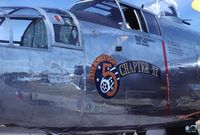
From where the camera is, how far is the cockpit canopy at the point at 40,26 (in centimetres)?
566

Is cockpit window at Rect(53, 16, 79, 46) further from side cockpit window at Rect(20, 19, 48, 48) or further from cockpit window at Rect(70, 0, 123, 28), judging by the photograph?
cockpit window at Rect(70, 0, 123, 28)

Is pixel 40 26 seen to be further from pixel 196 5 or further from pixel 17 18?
pixel 196 5

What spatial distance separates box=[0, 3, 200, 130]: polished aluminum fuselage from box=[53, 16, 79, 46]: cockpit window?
113 millimetres

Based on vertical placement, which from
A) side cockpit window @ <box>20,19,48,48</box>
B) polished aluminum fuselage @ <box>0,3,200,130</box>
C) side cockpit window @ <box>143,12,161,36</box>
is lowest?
polished aluminum fuselage @ <box>0,3,200,130</box>

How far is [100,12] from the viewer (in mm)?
7742

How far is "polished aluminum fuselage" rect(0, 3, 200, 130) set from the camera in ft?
17.0

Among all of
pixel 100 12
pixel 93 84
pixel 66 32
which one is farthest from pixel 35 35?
pixel 100 12

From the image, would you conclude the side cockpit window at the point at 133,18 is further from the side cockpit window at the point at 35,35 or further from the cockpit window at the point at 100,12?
the side cockpit window at the point at 35,35

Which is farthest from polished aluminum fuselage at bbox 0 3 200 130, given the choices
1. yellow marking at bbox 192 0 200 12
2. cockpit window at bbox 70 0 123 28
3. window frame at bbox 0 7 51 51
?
yellow marking at bbox 192 0 200 12

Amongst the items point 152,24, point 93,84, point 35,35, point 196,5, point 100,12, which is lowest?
point 93,84

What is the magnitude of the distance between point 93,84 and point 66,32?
0.94m

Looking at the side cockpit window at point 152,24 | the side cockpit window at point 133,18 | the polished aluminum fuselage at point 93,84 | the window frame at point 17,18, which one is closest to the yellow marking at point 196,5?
the polished aluminum fuselage at point 93,84

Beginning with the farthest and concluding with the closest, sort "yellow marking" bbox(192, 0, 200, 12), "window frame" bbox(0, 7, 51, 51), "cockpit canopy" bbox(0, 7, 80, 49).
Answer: "yellow marking" bbox(192, 0, 200, 12)
"cockpit canopy" bbox(0, 7, 80, 49)
"window frame" bbox(0, 7, 51, 51)

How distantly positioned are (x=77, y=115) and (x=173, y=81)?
2.74m
